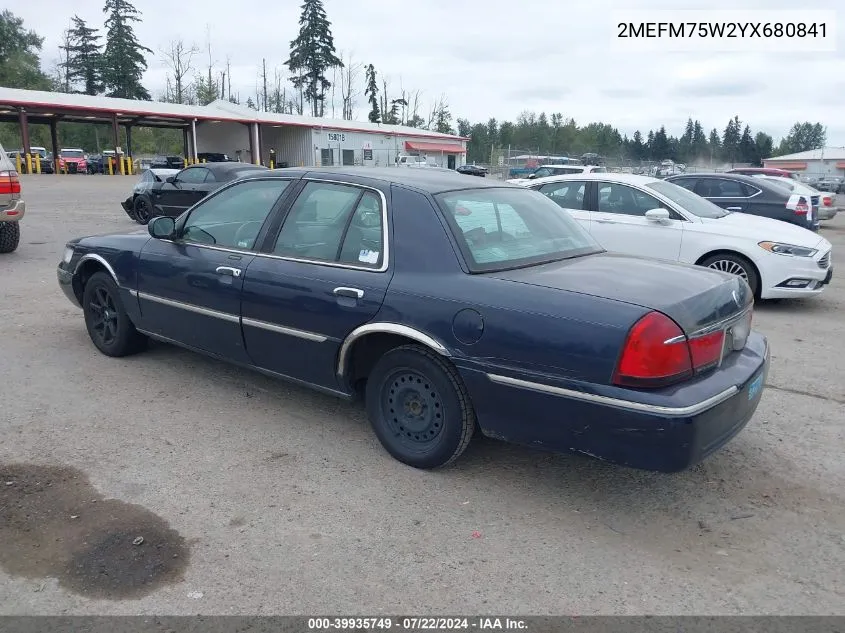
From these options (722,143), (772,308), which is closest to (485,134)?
(722,143)

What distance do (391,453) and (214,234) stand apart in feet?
6.68

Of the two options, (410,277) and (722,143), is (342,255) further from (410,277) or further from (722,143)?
(722,143)

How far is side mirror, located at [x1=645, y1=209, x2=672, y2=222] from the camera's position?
25.8ft

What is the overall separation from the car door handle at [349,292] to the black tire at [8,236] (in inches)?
363

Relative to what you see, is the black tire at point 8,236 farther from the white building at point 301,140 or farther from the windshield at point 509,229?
the white building at point 301,140

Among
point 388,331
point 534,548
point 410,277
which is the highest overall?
point 410,277

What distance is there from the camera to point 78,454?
3951 mm

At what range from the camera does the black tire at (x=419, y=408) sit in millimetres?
3549

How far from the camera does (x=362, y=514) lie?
11.1 ft

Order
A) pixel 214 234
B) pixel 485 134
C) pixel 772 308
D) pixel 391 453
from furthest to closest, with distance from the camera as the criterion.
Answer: pixel 485 134, pixel 772 308, pixel 214 234, pixel 391 453

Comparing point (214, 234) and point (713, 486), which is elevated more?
point (214, 234)

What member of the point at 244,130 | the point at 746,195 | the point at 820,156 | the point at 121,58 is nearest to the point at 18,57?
the point at 121,58

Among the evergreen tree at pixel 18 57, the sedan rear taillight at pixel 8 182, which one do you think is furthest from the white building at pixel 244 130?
the sedan rear taillight at pixel 8 182

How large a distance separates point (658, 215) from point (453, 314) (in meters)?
5.23
